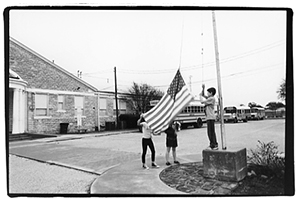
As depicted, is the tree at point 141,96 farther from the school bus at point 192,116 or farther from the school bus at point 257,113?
the school bus at point 257,113

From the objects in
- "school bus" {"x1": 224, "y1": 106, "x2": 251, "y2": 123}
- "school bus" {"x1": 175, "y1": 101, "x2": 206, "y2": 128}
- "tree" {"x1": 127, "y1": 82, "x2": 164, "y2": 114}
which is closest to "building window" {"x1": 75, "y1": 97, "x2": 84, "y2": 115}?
"tree" {"x1": 127, "y1": 82, "x2": 164, "y2": 114}

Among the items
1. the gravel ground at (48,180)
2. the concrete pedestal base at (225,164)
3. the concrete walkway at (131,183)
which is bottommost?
the gravel ground at (48,180)

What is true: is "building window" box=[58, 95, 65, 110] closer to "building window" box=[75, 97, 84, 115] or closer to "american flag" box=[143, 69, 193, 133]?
"building window" box=[75, 97, 84, 115]

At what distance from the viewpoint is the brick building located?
556 inches

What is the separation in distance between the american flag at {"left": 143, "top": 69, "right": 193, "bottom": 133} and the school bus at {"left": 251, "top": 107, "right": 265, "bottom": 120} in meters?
26.4

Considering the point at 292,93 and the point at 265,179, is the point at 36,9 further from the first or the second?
the point at 265,179

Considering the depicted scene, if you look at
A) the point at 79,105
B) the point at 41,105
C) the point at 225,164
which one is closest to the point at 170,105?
the point at 225,164

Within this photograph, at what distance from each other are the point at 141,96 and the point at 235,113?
470 inches

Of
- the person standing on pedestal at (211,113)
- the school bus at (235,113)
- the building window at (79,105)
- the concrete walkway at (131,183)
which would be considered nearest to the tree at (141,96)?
the building window at (79,105)

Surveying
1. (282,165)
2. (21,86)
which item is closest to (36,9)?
(282,165)

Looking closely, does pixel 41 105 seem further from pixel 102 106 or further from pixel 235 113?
pixel 235 113

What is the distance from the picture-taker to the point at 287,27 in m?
4.38

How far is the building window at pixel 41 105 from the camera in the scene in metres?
15.5

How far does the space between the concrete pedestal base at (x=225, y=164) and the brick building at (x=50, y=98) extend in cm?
1120
